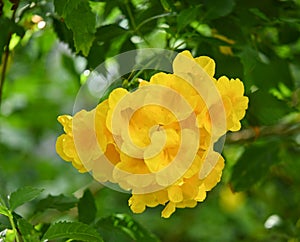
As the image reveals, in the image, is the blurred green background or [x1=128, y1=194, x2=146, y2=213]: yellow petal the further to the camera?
the blurred green background

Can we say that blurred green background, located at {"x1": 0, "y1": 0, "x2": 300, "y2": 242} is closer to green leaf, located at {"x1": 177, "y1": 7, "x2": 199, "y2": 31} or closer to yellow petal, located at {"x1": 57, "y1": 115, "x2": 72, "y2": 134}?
green leaf, located at {"x1": 177, "y1": 7, "x2": 199, "y2": 31}

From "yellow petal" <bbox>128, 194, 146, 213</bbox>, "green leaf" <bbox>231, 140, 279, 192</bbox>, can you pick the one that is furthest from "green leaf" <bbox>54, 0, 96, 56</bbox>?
"green leaf" <bbox>231, 140, 279, 192</bbox>

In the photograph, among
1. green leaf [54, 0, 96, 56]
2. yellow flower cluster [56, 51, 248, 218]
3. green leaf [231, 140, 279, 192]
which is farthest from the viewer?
green leaf [231, 140, 279, 192]

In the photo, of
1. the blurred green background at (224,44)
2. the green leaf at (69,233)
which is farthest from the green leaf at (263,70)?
the green leaf at (69,233)

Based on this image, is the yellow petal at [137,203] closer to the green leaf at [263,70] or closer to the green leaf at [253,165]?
the green leaf at [263,70]

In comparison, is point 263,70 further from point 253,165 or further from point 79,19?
point 79,19

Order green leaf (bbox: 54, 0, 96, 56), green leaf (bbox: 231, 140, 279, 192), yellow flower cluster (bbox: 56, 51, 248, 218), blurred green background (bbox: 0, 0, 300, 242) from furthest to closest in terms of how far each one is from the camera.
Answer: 1. green leaf (bbox: 231, 140, 279, 192)
2. blurred green background (bbox: 0, 0, 300, 242)
3. green leaf (bbox: 54, 0, 96, 56)
4. yellow flower cluster (bbox: 56, 51, 248, 218)
